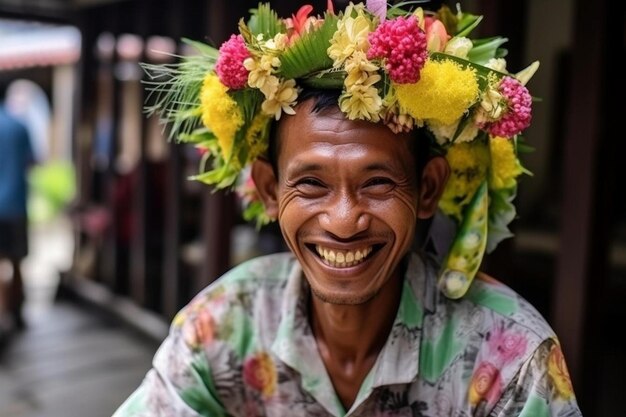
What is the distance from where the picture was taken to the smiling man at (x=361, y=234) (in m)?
1.49

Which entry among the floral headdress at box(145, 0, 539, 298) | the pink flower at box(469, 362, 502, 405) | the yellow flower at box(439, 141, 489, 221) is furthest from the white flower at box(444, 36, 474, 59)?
the pink flower at box(469, 362, 502, 405)

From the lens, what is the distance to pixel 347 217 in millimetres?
1508

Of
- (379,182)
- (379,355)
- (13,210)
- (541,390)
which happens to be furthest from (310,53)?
(13,210)

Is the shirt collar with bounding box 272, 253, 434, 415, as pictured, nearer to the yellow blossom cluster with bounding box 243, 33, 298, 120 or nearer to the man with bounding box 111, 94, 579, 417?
the man with bounding box 111, 94, 579, 417

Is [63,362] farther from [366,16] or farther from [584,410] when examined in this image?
[366,16]

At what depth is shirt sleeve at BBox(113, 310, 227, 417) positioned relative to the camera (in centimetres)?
174

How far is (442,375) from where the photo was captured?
1627mm

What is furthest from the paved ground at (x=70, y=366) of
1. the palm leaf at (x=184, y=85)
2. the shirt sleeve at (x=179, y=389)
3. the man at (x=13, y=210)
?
the palm leaf at (x=184, y=85)

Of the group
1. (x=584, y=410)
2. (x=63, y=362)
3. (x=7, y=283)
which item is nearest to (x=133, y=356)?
(x=63, y=362)

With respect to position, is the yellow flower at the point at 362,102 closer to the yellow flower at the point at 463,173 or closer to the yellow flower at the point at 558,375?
the yellow flower at the point at 463,173

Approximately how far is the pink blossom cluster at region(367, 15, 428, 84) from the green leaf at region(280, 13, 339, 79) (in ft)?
0.38

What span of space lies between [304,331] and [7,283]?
435cm

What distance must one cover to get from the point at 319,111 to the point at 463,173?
0.38 m

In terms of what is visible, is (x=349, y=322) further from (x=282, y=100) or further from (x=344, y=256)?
(x=282, y=100)
